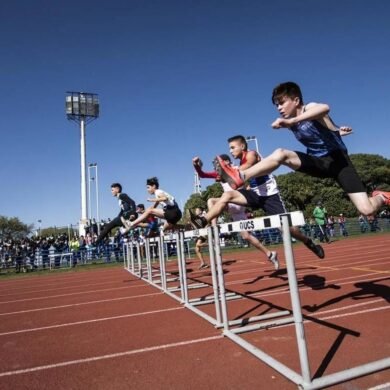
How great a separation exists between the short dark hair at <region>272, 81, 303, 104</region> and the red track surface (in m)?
2.14

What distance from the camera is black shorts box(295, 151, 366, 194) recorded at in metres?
3.60

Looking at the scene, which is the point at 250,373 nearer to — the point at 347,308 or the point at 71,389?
the point at 71,389

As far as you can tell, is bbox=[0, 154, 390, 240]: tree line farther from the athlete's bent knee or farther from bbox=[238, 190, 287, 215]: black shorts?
the athlete's bent knee

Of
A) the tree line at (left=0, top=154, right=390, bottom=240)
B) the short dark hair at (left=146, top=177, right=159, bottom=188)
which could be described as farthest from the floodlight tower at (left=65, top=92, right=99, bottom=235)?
the short dark hair at (left=146, top=177, right=159, bottom=188)

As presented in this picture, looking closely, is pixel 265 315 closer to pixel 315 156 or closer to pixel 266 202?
pixel 315 156

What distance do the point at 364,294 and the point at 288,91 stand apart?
2636 millimetres

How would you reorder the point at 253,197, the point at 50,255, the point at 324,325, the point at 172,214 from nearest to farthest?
the point at 324,325
the point at 253,197
the point at 172,214
the point at 50,255

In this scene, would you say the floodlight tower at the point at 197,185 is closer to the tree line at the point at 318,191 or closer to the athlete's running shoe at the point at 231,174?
the tree line at the point at 318,191

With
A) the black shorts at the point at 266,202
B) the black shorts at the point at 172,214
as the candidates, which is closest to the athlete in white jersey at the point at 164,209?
the black shorts at the point at 172,214

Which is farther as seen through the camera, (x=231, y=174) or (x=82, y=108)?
(x=82, y=108)

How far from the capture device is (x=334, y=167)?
12.0 feet

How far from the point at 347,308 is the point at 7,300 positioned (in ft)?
19.9

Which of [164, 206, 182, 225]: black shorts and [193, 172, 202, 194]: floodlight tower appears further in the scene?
[193, 172, 202, 194]: floodlight tower

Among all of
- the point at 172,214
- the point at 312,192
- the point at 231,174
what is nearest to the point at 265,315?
the point at 231,174
